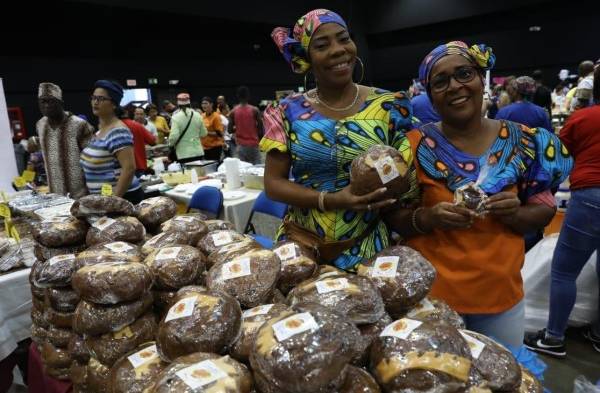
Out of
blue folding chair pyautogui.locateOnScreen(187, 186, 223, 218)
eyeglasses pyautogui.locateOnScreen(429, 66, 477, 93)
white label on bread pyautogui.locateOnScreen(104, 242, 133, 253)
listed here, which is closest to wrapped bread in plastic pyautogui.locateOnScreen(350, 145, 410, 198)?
eyeglasses pyautogui.locateOnScreen(429, 66, 477, 93)

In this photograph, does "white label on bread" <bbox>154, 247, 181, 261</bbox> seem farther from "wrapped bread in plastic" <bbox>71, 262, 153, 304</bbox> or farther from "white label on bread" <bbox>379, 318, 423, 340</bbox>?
"white label on bread" <bbox>379, 318, 423, 340</bbox>

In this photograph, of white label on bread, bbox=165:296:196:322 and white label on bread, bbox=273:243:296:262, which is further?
white label on bread, bbox=273:243:296:262

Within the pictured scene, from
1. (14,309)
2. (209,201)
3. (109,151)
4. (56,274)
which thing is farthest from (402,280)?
(209,201)

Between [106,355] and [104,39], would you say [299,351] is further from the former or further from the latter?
[104,39]

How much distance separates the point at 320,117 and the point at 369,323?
79cm

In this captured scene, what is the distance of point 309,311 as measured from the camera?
0.82 metres

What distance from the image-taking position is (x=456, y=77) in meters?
1.28

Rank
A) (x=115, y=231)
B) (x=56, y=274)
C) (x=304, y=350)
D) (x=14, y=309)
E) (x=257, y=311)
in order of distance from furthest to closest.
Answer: (x=14, y=309), (x=115, y=231), (x=56, y=274), (x=257, y=311), (x=304, y=350)

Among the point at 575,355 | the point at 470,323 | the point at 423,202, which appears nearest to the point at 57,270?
the point at 423,202

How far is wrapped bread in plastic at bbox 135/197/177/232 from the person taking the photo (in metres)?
1.86

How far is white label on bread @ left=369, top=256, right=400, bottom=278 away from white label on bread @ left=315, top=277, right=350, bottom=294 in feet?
0.32

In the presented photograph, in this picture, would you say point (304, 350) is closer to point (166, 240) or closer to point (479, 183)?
point (479, 183)

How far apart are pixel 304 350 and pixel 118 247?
97 cm

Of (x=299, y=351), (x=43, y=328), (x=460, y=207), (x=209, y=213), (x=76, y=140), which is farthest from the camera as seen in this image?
(x=209, y=213)
